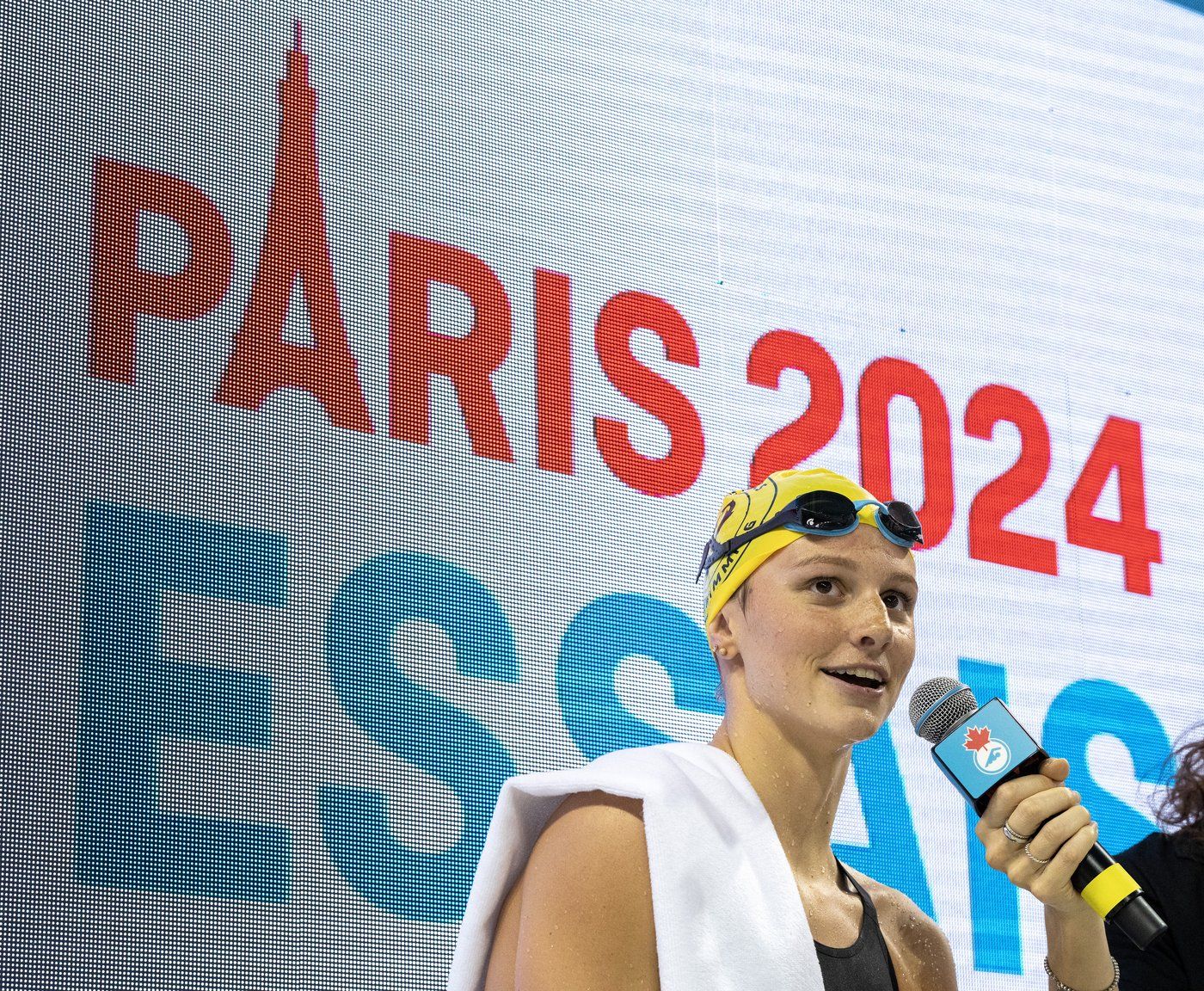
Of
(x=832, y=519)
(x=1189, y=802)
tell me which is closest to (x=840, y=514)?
(x=832, y=519)

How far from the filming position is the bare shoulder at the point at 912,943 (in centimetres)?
217

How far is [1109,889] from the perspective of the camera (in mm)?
1704

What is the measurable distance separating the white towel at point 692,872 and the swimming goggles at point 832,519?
0.32m

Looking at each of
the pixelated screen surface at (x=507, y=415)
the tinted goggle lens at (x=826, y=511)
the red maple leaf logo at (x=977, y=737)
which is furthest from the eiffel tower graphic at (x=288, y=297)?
the red maple leaf logo at (x=977, y=737)

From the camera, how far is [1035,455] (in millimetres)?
3371

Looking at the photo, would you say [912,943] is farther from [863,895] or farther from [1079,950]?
[1079,950]

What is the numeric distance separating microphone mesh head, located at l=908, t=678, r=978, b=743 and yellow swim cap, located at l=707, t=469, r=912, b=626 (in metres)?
0.30

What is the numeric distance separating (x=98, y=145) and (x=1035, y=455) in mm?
1894

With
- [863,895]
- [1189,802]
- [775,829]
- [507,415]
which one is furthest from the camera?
[507,415]

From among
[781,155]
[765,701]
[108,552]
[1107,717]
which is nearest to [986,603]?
[1107,717]

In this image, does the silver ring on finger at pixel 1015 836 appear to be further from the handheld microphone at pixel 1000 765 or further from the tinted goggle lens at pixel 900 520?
the tinted goggle lens at pixel 900 520

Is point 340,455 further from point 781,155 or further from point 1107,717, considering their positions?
point 1107,717

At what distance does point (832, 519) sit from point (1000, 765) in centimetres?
48

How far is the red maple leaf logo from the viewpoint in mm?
1788
